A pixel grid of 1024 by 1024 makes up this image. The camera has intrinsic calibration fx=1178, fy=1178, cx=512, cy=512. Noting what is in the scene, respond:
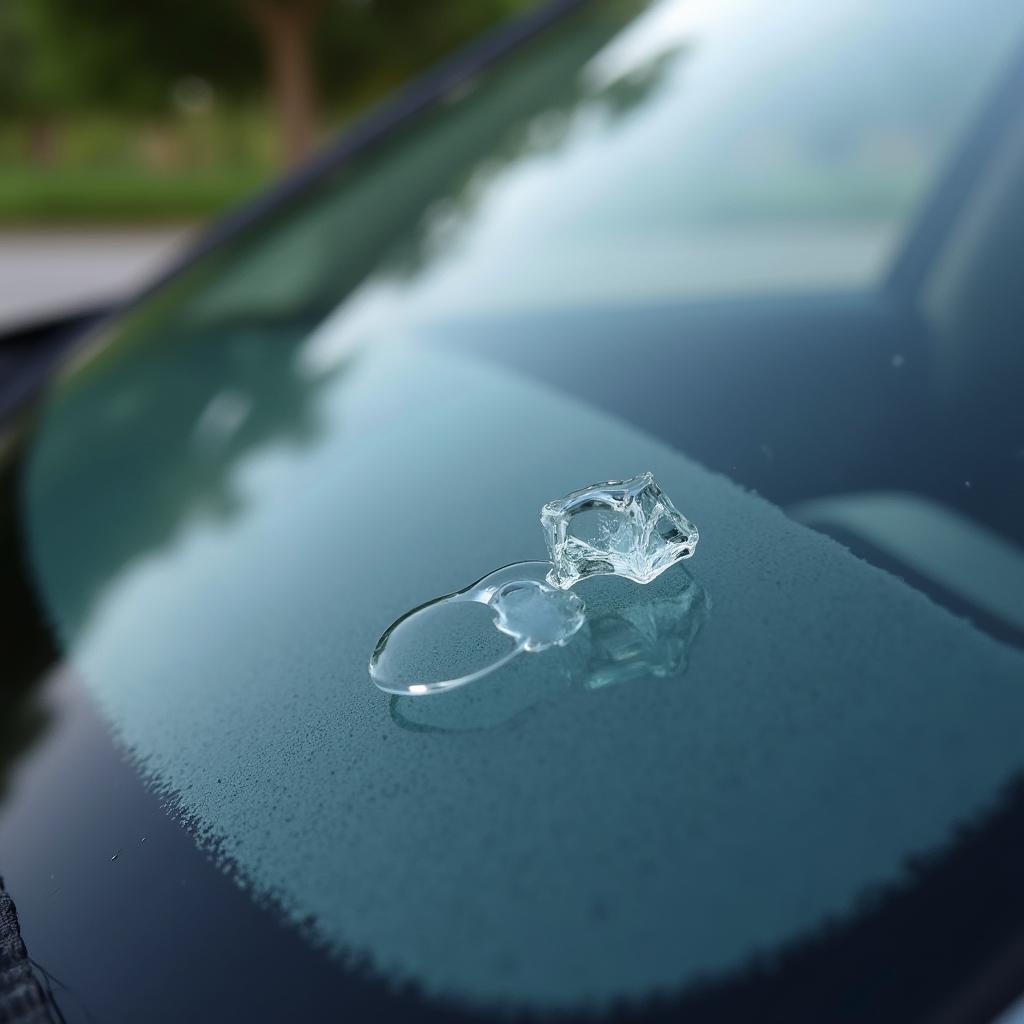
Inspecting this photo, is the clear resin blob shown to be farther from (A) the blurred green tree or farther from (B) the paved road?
(A) the blurred green tree

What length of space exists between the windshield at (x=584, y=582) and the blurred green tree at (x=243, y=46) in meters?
15.6

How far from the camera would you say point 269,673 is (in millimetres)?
670

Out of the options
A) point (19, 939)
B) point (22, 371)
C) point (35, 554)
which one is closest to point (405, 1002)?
point (19, 939)

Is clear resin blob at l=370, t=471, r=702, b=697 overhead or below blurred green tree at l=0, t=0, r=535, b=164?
overhead

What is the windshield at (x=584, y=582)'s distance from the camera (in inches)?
18.5

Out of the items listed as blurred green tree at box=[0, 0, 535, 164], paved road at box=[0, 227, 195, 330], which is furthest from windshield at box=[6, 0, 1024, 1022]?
blurred green tree at box=[0, 0, 535, 164]

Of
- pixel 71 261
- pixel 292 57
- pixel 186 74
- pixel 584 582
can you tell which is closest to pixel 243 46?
pixel 186 74

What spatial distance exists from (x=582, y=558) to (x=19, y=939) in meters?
0.33

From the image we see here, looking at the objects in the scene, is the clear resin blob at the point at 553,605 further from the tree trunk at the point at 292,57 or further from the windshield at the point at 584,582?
the tree trunk at the point at 292,57

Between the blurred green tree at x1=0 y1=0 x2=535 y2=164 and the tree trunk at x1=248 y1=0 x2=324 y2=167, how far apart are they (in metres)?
0.01

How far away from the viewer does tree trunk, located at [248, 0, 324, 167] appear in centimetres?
1597

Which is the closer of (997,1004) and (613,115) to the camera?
(997,1004)

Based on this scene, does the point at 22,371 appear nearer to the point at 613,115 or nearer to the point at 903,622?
the point at 613,115

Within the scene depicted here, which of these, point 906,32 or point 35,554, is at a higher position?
point 35,554
